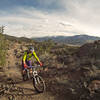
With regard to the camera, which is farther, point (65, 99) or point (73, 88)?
point (73, 88)

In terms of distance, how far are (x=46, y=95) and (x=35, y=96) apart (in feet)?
2.48

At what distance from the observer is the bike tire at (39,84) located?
761 cm

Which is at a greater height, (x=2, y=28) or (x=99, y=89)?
(x=2, y=28)

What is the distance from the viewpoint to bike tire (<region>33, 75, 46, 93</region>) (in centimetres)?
761

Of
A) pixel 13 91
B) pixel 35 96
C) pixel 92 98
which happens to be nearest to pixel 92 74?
pixel 92 98

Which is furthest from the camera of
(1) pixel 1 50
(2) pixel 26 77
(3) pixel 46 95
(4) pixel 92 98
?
(1) pixel 1 50

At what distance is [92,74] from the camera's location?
8516 millimetres

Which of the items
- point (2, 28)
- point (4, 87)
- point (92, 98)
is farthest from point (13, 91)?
point (2, 28)

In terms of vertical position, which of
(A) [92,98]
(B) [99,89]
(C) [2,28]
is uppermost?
(C) [2,28]

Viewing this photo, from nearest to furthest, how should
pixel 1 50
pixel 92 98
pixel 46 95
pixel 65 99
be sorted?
1. pixel 92 98
2. pixel 65 99
3. pixel 46 95
4. pixel 1 50

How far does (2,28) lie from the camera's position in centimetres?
1491

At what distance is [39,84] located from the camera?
7777 millimetres

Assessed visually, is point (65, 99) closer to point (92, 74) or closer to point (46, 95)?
point (46, 95)

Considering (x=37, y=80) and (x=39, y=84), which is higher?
(x=37, y=80)
